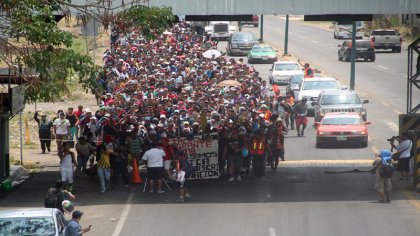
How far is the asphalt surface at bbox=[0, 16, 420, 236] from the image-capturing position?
22047 mm

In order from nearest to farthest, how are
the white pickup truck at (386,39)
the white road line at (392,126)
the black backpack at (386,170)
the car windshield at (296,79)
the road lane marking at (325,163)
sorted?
the black backpack at (386,170) → the road lane marking at (325,163) → the white road line at (392,126) → the car windshield at (296,79) → the white pickup truck at (386,39)

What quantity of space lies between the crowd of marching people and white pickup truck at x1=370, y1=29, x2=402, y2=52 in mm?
24875

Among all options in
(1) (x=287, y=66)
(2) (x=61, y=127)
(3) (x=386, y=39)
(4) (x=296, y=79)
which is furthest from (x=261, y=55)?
(2) (x=61, y=127)

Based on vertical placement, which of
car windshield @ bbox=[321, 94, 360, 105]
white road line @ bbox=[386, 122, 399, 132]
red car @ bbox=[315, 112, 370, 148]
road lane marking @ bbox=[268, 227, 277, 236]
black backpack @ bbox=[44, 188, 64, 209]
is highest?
car windshield @ bbox=[321, 94, 360, 105]

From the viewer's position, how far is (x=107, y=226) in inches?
888

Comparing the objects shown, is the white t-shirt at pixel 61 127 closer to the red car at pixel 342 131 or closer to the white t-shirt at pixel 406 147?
the red car at pixel 342 131

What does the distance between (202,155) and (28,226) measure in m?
10.8

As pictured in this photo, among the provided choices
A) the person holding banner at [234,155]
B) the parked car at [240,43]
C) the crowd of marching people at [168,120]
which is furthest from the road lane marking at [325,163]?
the parked car at [240,43]

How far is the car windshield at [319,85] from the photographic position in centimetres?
4391

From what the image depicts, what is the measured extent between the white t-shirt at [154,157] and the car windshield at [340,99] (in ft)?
46.8

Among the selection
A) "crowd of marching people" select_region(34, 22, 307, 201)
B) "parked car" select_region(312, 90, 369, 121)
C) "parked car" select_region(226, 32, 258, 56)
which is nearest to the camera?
"crowd of marching people" select_region(34, 22, 307, 201)

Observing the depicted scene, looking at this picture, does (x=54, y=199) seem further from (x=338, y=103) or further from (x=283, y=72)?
(x=283, y=72)

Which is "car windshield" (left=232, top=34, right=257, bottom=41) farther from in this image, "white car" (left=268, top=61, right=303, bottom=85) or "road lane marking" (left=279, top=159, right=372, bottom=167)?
"road lane marking" (left=279, top=159, right=372, bottom=167)

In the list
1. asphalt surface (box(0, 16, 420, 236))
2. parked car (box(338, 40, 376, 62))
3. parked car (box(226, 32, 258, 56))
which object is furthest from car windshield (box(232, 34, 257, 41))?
asphalt surface (box(0, 16, 420, 236))
